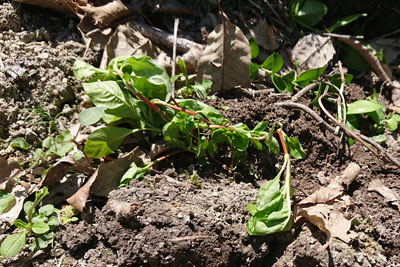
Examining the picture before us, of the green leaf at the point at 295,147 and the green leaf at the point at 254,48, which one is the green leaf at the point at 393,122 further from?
the green leaf at the point at 254,48

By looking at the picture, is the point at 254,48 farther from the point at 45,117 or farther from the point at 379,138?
the point at 45,117

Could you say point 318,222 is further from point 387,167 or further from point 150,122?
point 150,122

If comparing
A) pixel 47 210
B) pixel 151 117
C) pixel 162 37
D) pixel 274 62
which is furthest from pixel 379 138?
pixel 47 210

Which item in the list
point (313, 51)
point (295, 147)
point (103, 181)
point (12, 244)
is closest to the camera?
point (12, 244)

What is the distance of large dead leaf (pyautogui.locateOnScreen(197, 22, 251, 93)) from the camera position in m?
2.55

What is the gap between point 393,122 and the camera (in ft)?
8.71

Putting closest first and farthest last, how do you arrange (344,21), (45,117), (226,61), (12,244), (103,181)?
(12,244)
(103,181)
(45,117)
(226,61)
(344,21)

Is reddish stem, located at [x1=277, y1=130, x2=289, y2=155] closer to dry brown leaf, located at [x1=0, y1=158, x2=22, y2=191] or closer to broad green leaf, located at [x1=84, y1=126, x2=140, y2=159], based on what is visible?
broad green leaf, located at [x1=84, y1=126, x2=140, y2=159]

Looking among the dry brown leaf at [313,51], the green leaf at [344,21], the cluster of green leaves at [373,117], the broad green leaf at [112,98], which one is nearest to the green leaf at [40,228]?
the broad green leaf at [112,98]

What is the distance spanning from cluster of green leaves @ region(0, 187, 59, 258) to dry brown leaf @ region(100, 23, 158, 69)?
97 cm

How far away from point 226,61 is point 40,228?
1449mm

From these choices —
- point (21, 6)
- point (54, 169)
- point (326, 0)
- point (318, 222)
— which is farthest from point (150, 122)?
point (326, 0)

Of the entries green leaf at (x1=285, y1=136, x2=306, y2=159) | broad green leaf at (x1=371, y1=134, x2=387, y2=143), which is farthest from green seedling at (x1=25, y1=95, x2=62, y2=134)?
broad green leaf at (x1=371, y1=134, x2=387, y2=143)

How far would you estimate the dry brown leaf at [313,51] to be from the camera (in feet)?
9.59
